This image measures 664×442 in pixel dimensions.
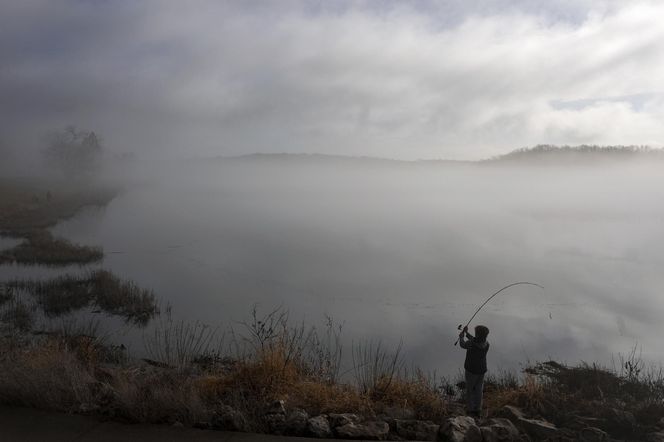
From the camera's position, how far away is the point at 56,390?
543 cm

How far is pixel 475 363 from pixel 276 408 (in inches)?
152

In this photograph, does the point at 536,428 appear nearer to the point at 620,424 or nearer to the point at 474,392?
the point at 620,424

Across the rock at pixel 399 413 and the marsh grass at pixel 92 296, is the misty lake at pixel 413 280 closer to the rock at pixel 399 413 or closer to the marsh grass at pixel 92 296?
the marsh grass at pixel 92 296

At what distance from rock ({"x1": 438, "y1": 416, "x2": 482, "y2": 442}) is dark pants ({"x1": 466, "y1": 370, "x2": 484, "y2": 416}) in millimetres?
2596

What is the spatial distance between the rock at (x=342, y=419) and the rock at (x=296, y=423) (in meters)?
0.29

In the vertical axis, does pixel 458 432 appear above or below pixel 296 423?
below

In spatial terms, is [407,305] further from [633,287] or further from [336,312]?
[633,287]

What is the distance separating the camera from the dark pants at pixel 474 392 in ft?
26.1

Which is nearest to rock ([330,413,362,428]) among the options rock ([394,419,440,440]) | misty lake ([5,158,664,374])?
rock ([394,419,440,440])

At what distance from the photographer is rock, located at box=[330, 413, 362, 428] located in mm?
5238

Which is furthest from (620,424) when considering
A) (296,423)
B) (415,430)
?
(296,423)

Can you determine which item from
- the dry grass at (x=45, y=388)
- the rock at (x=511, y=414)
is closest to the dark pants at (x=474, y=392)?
the rock at (x=511, y=414)

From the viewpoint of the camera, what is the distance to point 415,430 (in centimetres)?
535

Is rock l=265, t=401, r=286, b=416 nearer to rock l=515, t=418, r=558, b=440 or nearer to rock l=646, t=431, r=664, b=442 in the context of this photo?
rock l=515, t=418, r=558, b=440
